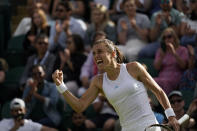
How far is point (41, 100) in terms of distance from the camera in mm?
8953

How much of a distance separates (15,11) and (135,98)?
262 inches

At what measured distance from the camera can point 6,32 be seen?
11.3m

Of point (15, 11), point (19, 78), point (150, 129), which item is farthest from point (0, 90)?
point (150, 129)

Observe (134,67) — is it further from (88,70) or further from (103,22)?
(103,22)

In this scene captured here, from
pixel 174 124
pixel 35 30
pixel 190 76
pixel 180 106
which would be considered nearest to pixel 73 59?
pixel 35 30

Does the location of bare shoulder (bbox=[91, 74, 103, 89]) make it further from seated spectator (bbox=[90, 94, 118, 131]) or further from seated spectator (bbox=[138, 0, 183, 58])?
seated spectator (bbox=[138, 0, 183, 58])

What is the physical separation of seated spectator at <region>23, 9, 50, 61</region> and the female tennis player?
4.43 meters

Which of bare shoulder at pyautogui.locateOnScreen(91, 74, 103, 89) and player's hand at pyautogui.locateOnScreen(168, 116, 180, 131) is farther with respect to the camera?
bare shoulder at pyautogui.locateOnScreen(91, 74, 103, 89)

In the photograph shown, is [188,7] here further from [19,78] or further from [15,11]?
[15,11]

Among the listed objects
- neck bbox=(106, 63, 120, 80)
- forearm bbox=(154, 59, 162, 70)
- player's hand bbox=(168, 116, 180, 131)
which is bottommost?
forearm bbox=(154, 59, 162, 70)

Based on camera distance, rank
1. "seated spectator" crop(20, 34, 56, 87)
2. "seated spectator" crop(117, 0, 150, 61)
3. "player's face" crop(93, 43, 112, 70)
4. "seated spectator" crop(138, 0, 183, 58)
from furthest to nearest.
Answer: "seated spectator" crop(20, 34, 56, 87) < "seated spectator" crop(117, 0, 150, 61) < "seated spectator" crop(138, 0, 183, 58) < "player's face" crop(93, 43, 112, 70)

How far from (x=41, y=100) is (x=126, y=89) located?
346 cm

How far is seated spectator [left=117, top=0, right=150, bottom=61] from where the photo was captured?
9.30 meters

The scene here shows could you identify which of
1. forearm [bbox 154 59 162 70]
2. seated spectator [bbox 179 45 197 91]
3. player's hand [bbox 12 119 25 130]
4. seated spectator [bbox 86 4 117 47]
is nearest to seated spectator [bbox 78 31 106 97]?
seated spectator [bbox 86 4 117 47]
